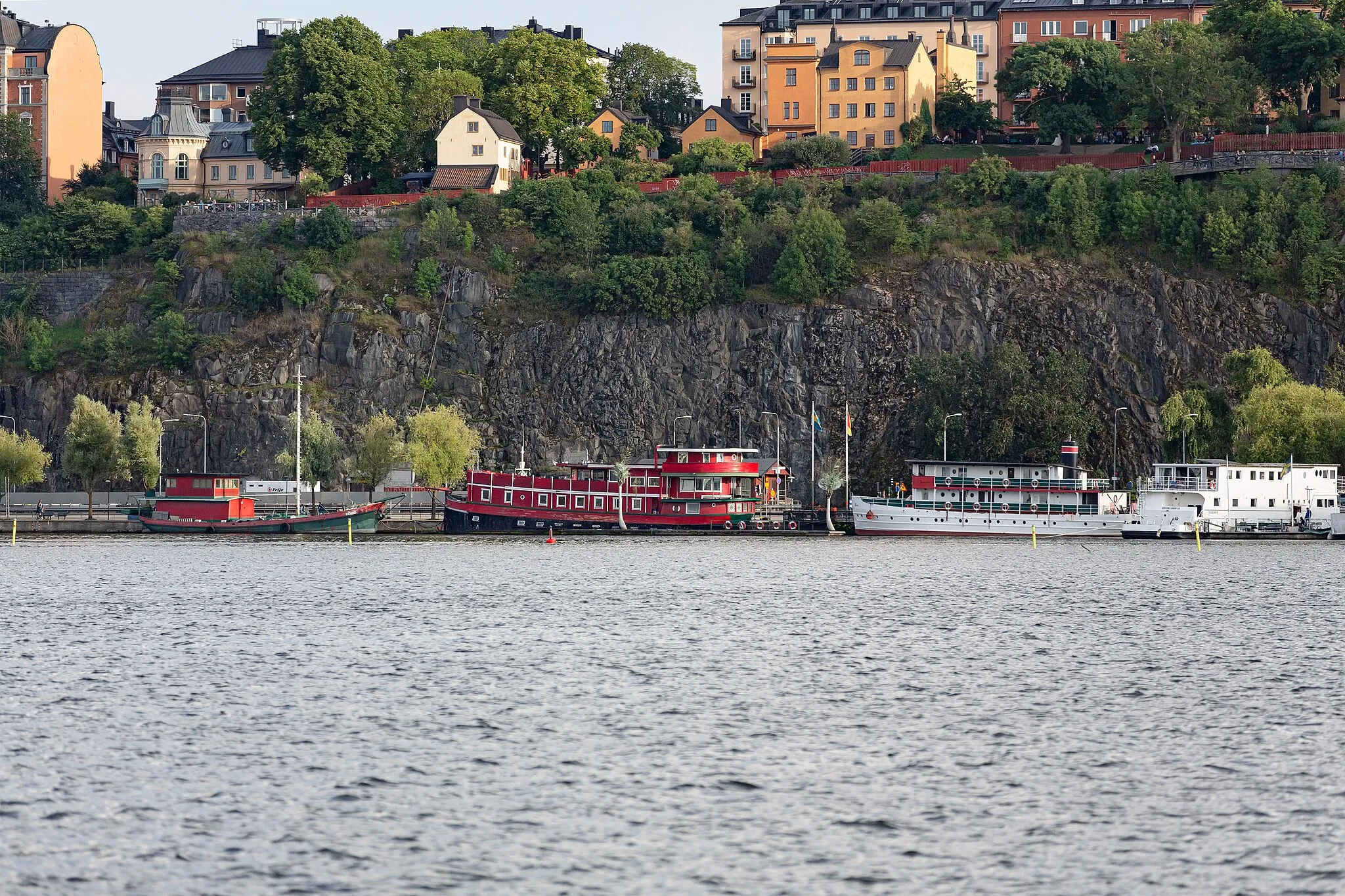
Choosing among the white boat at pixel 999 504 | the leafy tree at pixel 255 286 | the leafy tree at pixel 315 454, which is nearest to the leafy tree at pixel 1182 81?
the white boat at pixel 999 504

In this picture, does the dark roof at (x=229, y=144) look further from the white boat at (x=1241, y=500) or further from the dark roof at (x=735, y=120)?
the white boat at (x=1241, y=500)

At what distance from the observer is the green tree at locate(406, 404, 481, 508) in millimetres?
125312

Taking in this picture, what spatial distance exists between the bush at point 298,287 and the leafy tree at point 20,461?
78.6 ft

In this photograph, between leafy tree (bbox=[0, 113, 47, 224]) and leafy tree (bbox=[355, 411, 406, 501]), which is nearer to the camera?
leafy tree (bbox=[355, 411, 406, 501])

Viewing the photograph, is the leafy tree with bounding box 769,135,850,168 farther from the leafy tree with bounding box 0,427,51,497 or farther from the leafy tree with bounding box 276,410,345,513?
the leafy tree with bounding box 0,427,51,497

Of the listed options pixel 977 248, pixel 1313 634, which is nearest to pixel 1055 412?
pixel 977 248

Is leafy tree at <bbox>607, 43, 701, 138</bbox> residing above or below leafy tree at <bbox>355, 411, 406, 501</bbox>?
above

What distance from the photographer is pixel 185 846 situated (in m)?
31.1

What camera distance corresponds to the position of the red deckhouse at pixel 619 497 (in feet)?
379

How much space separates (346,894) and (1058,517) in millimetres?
92519

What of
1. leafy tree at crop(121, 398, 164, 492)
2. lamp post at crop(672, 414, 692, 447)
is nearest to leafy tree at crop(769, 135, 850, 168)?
lamp post at crop(672, 414, 692, 447)

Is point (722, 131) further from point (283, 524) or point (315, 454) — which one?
point (283, 524)

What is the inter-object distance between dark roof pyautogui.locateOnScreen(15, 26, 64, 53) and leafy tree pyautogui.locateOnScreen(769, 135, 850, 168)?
70819 mm

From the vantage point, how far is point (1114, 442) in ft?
417
